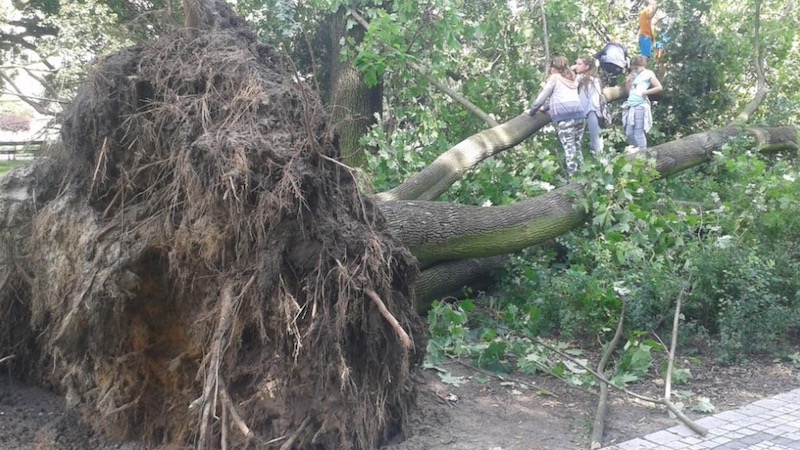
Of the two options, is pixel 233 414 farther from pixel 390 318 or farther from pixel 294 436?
pixel 390 318

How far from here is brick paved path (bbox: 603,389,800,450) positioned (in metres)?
4.91

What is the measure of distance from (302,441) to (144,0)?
22.1 ft

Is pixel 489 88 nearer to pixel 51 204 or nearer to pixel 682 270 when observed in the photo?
pixel 682 270

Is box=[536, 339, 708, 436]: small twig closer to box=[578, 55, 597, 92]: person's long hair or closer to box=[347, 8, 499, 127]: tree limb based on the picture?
box=[578, 55, 597, 92]: person's long hair

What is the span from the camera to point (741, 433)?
16.9ft

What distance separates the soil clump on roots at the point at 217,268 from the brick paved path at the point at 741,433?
1606 mm

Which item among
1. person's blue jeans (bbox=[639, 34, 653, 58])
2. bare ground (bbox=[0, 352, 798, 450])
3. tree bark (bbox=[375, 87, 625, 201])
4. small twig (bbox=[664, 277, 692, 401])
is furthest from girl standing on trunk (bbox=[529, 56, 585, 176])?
bare ground (bbox=[0, 352, 798, 450])

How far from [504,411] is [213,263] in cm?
234

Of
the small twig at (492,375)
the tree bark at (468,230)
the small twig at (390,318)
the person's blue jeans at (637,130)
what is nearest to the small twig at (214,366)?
the small twig at (390,318)

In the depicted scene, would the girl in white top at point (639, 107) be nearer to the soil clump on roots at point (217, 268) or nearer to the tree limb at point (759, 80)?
the tree limb at point (759, 80)

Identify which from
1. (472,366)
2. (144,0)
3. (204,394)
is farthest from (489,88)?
(204,394)

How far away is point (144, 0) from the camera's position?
9367 mm

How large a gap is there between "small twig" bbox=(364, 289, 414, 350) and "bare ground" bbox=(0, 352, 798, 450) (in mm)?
815

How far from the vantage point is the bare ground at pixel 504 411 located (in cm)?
488
